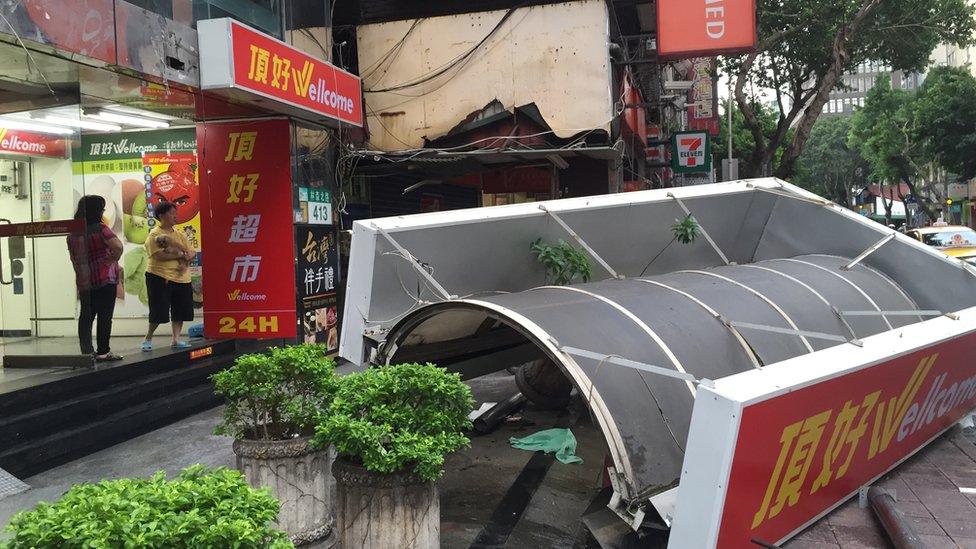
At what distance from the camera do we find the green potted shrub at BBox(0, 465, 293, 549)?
85.3 inches

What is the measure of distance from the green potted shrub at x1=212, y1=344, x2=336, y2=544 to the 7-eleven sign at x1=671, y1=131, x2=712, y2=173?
15.4 metres

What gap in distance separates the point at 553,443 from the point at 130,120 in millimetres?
7047

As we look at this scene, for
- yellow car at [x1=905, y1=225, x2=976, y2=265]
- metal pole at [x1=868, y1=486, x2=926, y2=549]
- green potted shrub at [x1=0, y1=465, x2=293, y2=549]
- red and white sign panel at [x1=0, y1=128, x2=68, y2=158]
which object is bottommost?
metal pole at [x1=868, y1=486, x2=926, y2=549]

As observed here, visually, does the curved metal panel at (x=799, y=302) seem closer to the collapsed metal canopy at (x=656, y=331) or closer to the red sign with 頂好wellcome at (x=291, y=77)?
the collapsed metal canopy at (x=656, y=331)

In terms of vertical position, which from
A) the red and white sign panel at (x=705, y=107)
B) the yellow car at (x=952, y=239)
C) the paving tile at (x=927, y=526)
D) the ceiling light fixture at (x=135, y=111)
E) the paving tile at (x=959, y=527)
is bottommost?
the paving tile at (x=959, y=527)

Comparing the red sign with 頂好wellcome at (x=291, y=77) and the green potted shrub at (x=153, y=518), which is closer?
the green potted shrub at (x=153, y=518)

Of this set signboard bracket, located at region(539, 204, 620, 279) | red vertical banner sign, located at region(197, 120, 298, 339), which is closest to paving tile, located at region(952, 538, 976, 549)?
signboard bracket, located at region(539, 204, 620, 279)

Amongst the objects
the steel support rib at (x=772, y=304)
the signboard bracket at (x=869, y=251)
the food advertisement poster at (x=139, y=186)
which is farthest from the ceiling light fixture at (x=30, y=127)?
the signboard bracket at (x=869, y=251)

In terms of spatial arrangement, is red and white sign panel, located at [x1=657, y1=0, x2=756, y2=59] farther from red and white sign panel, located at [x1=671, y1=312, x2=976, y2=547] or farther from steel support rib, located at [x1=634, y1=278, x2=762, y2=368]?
steel support rib, located at [x1=634, y1=278, x2=762, y2=368]

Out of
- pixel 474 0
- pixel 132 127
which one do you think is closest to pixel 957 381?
pixel 474 0

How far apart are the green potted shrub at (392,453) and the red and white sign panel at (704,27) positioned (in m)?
9.44

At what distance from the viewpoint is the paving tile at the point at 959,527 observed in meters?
5.19

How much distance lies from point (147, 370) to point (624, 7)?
408 inches

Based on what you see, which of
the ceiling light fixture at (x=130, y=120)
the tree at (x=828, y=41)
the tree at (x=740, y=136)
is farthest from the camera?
the tree at (x=740, y=136)
